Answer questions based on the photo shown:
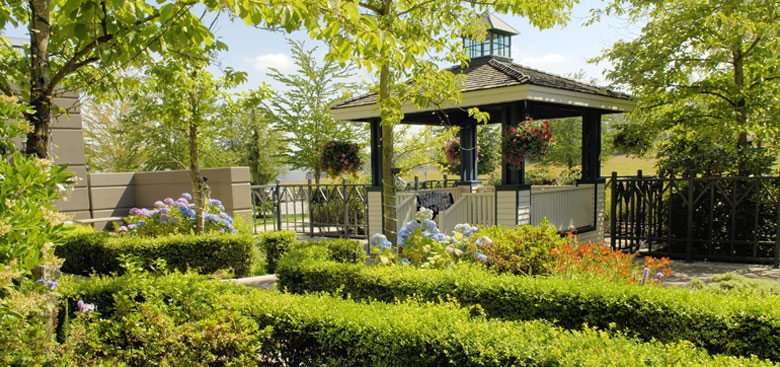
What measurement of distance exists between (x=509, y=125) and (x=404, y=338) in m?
6.15

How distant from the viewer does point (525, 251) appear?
4824mm

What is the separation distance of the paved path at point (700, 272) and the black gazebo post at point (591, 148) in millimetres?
2690

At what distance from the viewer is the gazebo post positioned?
10094mm

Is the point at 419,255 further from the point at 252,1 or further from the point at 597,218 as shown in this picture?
the point at 597,218

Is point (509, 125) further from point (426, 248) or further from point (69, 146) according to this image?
point (69, 146)

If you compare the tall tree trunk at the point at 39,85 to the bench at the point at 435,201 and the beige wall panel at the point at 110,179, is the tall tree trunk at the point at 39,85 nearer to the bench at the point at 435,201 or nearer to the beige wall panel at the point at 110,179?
the bench at the point at 435,201

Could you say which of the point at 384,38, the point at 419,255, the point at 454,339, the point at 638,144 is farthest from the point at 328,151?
the point at 454,339

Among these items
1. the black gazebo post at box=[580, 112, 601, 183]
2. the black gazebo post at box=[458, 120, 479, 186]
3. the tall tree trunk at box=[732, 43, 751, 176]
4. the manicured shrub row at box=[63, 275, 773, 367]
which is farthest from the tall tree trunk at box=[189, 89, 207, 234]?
the tall tree trunk at box=[732, 43, 751, 176]

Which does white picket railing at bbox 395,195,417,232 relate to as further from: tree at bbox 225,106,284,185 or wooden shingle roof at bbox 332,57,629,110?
tree at bbox 225,106,284,185

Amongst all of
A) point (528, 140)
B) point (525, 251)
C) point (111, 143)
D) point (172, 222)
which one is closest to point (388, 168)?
point (525, 251)

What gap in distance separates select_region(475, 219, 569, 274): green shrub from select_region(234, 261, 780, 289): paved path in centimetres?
299

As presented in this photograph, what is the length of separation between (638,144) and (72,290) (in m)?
9.55

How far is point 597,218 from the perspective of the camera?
10.5 meters

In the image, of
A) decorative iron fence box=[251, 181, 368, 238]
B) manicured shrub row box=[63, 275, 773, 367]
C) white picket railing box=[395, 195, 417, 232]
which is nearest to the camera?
manicured shrub row box=[63, 275, 773, 367]
